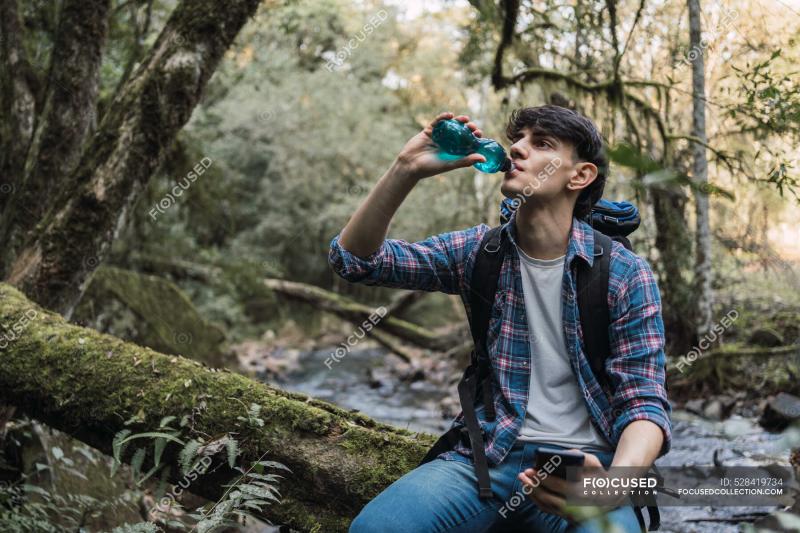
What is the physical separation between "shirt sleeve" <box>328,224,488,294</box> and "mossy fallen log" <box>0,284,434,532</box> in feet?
2.23

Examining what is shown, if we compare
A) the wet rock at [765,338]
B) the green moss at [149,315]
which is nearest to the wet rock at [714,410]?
the wet rock at [765,338]

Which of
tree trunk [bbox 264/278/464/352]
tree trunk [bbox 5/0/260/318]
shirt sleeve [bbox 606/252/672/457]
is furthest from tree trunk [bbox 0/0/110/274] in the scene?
tree trunk [bbox 264/278/464/352]

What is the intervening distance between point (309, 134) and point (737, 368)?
14.1 meters

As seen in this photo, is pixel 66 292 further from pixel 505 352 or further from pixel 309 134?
pixel 309 134

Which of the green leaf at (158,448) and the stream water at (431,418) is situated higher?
the green leaf at (158,448)

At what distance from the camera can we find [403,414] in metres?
8.97

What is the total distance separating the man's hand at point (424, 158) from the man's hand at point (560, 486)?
96cm

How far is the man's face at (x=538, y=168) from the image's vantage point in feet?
7.41

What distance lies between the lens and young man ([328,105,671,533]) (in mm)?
2039

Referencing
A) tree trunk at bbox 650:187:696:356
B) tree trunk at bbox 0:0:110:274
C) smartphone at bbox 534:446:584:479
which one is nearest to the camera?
smartphone at bbox 534:446:584:479

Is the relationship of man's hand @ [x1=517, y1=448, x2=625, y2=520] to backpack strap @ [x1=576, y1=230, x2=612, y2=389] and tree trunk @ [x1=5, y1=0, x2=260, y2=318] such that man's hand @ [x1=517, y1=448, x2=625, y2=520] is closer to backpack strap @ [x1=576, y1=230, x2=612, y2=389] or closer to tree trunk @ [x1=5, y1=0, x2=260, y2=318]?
backpack strap @ [x1=576, y1=230, x2=612, y2=389]

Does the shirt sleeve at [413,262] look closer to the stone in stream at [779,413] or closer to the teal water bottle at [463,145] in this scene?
the teal water bottle at [463,145]

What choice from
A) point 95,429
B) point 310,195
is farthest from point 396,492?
point 310,195

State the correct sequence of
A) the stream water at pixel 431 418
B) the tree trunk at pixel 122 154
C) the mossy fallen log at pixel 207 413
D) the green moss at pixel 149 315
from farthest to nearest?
the green moss at pixel 149 315 < the stream water at pixel 431 418 < the tree trunk at pixel 122 154 < the mossy fallen log at pixel 207 413
